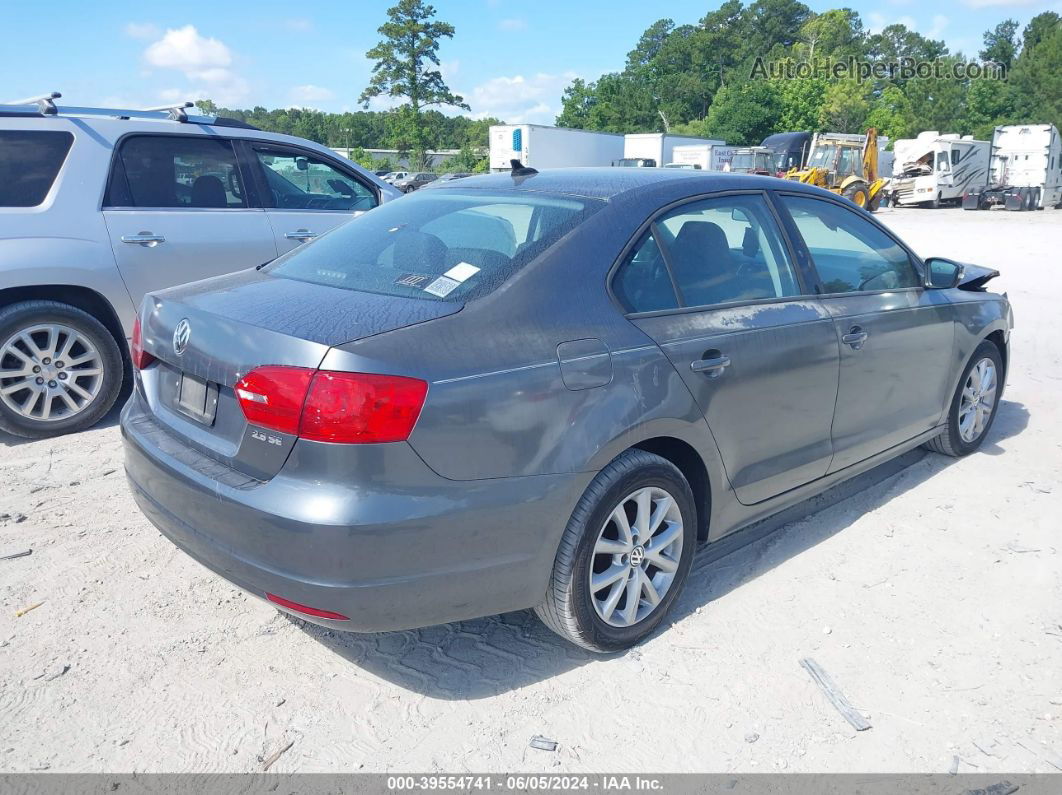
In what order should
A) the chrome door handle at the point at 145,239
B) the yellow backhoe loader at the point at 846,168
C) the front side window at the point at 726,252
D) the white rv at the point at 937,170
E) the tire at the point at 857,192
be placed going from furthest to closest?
the white rv at the point at 937,170
the yellow backhoe loader at the point at 846,168
the tire at the point at 857,192
the chrome door handle at the point at 145,239
the front side window at the point at 726,252

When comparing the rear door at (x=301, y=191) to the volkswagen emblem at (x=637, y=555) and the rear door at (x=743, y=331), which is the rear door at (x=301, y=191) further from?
the volkswagen emblem at (x=637, y=555)

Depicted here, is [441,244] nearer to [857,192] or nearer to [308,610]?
[308,610]

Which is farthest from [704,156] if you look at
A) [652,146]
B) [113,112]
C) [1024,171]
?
[113,112]

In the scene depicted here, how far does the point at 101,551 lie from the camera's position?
385cm

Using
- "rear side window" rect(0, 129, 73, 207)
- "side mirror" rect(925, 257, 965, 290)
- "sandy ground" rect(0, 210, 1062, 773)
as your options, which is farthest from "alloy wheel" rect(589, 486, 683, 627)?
"rear side window" rect(0, 129, 73, 207)

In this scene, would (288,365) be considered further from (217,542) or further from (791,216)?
(791,216)

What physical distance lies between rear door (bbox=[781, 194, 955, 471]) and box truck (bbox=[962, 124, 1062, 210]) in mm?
37613

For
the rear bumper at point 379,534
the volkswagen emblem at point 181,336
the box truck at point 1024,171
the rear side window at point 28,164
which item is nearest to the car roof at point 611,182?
the rear bumper at point 379,534

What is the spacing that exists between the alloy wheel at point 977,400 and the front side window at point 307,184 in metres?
4.49

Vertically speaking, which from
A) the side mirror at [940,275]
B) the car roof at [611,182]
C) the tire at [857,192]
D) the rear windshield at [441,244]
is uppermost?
the tire at [857,192]

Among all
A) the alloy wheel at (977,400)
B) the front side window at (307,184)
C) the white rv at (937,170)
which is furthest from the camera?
the white rv at (937,170)

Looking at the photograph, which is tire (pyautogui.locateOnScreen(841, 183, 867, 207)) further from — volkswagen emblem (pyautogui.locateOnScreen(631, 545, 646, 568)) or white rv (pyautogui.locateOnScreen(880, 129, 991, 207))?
volkswagen emblem (pyautogui.locateOnScreen(631, 545, 646, 568))

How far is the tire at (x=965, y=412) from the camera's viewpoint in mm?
5004

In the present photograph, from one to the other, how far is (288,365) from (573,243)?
3.61ft
